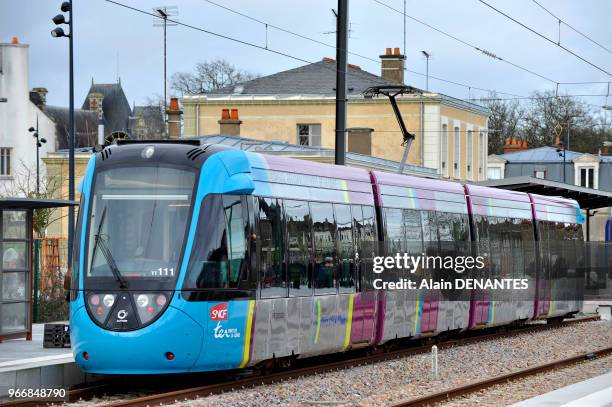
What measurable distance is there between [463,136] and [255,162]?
1891 inches

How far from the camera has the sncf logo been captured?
51.1ft

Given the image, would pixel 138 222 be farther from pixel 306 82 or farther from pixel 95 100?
pixel 95 100

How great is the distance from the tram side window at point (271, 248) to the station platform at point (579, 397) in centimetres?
373

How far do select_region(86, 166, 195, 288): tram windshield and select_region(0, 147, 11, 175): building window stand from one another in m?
60.3

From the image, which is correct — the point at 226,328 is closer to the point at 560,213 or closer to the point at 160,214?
the point at 160,214

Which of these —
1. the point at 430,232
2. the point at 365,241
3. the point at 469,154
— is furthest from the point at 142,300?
the point at 469,154

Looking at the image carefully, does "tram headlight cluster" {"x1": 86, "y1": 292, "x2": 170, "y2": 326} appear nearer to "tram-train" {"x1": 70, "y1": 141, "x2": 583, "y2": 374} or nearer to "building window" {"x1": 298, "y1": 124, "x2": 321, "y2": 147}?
"tram-train" {"x1": 70, "y1": 141, "x2": 583, "y2": 374}

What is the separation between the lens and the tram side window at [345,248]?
19.2m

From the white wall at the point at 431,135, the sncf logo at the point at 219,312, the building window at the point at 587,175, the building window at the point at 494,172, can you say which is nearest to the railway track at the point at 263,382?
the sncf logo at the point at 219,312

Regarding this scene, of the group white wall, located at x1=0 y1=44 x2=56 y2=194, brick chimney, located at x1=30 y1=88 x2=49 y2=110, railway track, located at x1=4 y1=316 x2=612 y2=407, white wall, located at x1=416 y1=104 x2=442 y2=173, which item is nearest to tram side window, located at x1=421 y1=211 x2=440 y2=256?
railway track, located at x1=4 y1=316 x2=612 y2=407

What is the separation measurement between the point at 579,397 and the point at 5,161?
6321cm

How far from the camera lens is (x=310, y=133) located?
59.6 m

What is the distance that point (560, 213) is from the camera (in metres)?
32.1

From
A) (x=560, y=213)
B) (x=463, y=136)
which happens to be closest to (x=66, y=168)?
(x=463, y=136)
